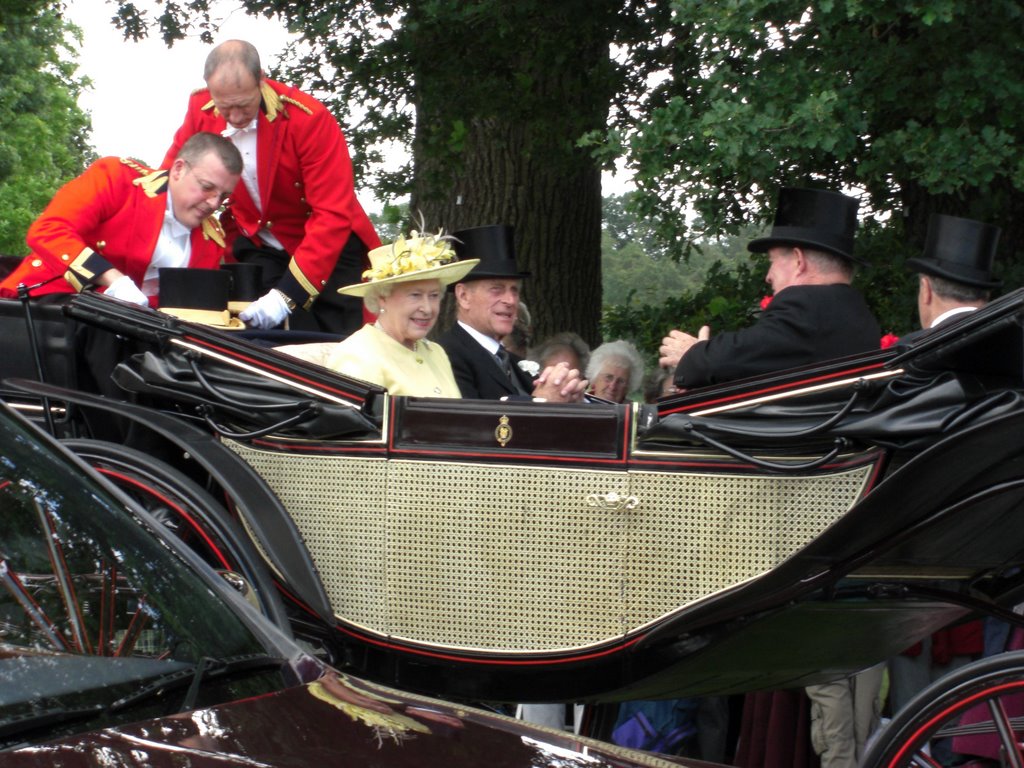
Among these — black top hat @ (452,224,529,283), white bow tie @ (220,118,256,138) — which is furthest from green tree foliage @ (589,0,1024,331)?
white bow tie @ (220,118,256,138)

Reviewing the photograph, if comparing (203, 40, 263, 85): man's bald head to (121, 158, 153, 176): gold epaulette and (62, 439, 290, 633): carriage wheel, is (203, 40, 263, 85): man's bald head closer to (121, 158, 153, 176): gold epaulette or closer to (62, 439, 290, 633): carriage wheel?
(121, 158, 153, 176): gold epaulette

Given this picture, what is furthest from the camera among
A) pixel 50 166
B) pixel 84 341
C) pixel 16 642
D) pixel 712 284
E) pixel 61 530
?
pixel 50 166

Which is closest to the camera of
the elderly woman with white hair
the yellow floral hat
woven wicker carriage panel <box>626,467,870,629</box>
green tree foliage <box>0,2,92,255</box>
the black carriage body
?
the black carriage body

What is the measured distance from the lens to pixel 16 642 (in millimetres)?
1979

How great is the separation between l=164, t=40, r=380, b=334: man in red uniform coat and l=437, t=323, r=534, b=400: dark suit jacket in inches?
23.4

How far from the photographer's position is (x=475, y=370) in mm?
4867

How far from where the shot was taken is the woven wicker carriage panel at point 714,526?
3.35 m

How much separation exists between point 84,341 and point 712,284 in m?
4.68

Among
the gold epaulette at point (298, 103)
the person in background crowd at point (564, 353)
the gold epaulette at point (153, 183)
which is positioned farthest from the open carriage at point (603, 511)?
the person in background crowd at point (564, 353)

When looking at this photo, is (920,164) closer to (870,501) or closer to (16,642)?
(870,501)

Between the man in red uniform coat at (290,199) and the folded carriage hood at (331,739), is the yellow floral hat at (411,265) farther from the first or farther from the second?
the folded carriage hood at (331,739)

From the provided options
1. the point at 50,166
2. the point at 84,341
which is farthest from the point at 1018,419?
the point at 50,166

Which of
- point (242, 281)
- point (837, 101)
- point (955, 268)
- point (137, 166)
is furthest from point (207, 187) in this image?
point (837, 101)

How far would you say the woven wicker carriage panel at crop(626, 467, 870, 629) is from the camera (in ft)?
11.0
